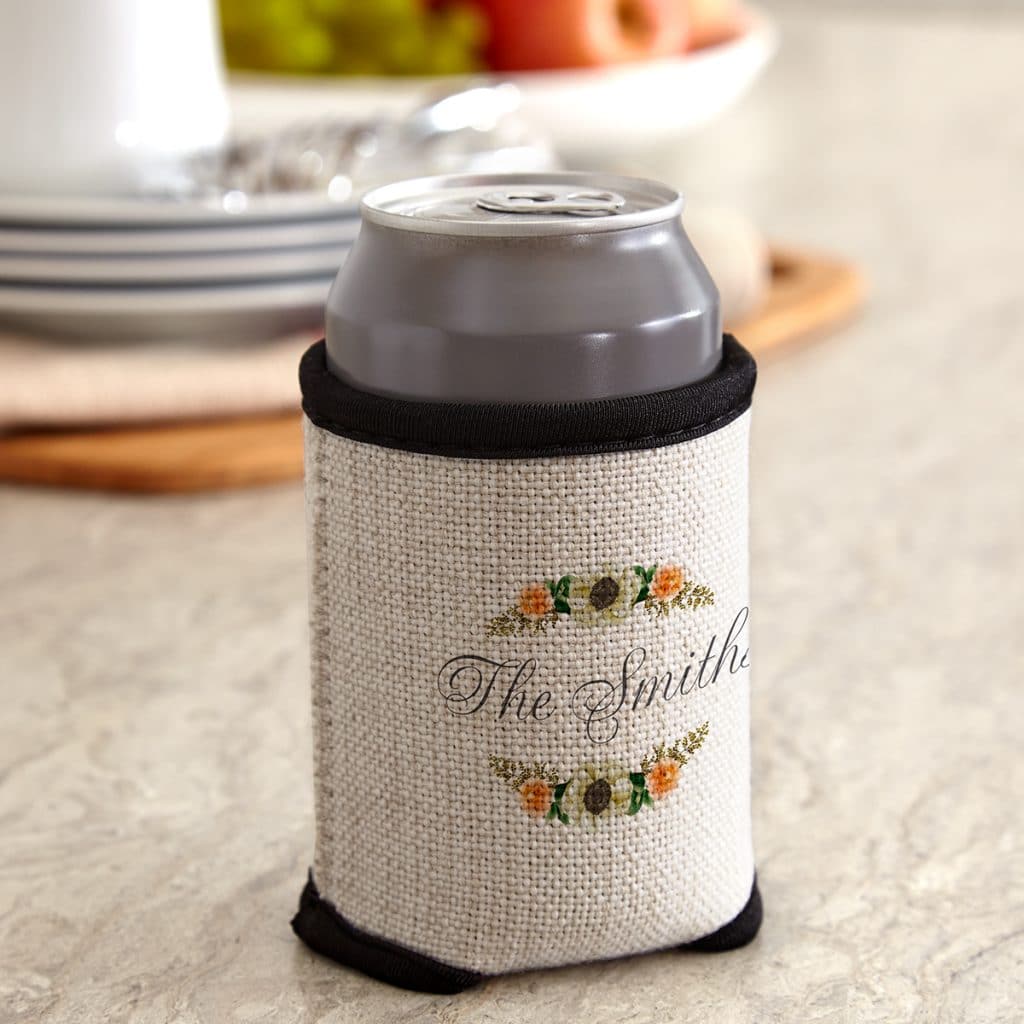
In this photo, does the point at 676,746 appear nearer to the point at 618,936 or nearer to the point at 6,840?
the point at 618,936

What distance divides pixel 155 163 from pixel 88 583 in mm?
289

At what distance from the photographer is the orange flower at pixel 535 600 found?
1.32 feet

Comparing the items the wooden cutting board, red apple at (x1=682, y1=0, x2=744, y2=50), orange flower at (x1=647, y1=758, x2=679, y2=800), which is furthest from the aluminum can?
red apple at (x1=682, y1=0, x2=744, y2=50)

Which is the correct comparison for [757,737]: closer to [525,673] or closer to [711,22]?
[525,673]

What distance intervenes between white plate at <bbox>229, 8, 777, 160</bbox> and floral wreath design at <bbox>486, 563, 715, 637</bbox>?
2.54ft

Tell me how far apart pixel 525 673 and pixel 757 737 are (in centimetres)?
21

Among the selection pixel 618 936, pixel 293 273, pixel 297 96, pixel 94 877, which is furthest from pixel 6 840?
pixel 297 96

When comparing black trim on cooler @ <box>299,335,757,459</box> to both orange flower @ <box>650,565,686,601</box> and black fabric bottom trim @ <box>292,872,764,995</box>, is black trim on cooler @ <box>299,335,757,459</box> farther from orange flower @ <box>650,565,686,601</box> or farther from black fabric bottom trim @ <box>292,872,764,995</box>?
black fabric bottom trim @ <box>292,872,764,995</box>

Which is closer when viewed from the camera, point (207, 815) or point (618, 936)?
point (618, 936)

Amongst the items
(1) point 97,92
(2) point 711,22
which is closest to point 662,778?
(1) point 97,92

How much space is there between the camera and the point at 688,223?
1.01m

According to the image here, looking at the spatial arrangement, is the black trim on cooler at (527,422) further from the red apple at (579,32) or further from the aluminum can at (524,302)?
the red apple at (579,32)

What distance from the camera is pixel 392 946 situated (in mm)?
442

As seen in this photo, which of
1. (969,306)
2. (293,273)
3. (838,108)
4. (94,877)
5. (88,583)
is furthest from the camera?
(838,108)
